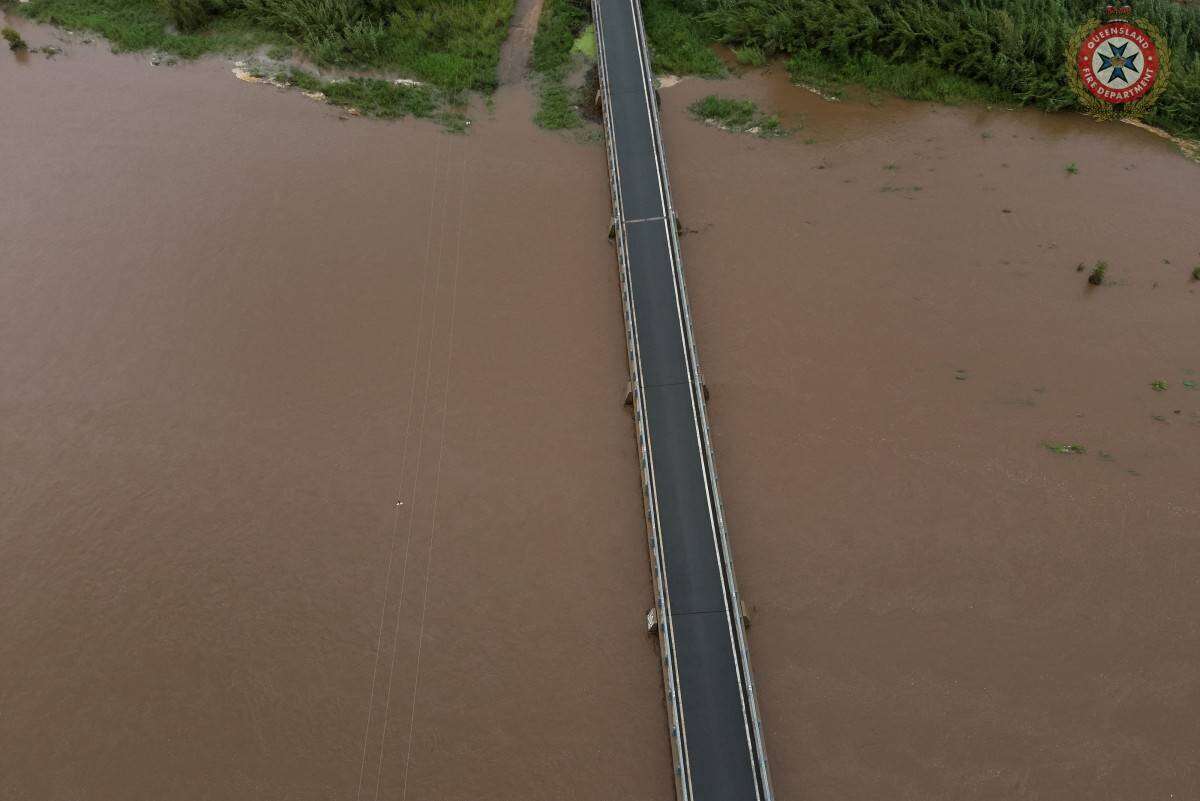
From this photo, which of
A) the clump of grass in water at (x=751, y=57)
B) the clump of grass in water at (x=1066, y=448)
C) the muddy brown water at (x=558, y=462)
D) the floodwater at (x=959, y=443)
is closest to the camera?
the floodwater at (x=959, y=443)

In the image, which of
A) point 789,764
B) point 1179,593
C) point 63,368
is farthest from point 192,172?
point 1179,593

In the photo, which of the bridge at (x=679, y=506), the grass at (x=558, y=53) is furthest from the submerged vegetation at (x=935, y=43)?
the bridge at (x=679, y=506)

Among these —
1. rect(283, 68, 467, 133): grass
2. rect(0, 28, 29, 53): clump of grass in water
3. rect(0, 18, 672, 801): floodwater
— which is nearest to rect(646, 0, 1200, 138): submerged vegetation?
rect(283, 68, 467, 133): grass

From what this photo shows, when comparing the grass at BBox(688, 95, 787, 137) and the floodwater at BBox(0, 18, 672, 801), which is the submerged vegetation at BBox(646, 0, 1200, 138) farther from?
the floodwater at BBox(0, 18, 672, 801)

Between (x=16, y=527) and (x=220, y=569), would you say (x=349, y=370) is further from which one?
(x=16, y=527)

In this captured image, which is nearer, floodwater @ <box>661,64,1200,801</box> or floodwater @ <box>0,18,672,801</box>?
floodwater @ <box>661,64,1200,801</box>

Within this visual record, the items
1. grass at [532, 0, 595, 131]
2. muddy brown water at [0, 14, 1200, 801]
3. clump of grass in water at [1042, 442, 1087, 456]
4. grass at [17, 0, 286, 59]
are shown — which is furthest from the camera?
grass at [17, 0, 286, 59]

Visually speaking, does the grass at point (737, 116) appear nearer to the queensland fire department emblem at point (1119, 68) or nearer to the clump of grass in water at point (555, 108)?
→ the clump of grass in water at point (555, 108)
